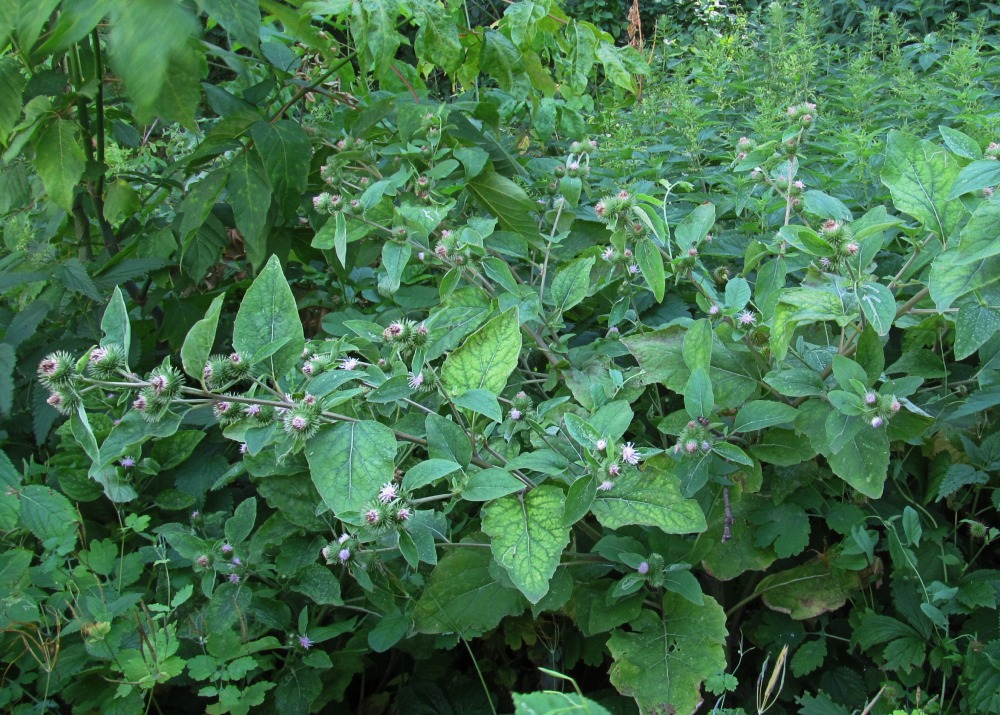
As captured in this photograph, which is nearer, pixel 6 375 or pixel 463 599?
pixel 463 599

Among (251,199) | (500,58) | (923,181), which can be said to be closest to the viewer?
(923,181)

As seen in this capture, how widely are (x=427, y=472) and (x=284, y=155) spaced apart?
0.98 meters

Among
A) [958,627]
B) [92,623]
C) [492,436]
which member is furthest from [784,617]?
[92,623]

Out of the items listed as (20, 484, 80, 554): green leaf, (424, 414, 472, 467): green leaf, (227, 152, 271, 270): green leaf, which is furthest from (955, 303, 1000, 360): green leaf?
(20, 484, 80, 554): green leaf

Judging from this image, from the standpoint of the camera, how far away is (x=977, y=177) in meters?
1.22

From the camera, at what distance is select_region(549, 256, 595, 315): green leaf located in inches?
62.9

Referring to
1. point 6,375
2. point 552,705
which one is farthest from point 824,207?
point 6,375

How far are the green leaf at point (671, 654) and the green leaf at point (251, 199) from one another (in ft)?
3.51

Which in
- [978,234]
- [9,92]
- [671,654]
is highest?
[9,92]

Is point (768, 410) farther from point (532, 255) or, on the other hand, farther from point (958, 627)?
point (532, 255)

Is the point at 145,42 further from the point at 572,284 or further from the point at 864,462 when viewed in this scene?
the point at 864,462

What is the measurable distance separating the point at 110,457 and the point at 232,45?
184 cm

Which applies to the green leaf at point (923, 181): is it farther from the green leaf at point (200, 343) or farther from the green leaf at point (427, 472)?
the green leaf at point (200, 343)

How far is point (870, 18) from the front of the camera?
152 inches
